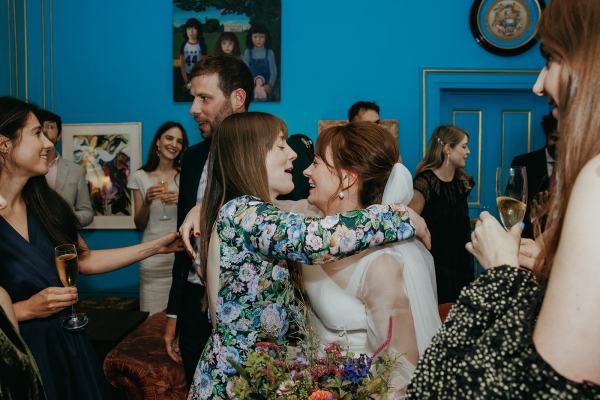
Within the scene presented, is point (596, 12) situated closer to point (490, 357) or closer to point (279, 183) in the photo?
point (490, 357)

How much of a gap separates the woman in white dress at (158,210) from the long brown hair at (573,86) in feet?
11.0

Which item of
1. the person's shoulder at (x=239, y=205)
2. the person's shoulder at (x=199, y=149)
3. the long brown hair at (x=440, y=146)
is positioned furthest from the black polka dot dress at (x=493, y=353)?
the long brown hair at (x=440, y=146)

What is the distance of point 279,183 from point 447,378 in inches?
39.9

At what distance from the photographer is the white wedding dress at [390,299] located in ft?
5.40

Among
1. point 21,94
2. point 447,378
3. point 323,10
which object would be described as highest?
point 323,10

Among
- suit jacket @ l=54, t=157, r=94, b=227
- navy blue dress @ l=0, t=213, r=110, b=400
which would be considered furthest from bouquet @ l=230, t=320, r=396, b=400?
suit jacket @ l=54, t=157, r=94, b=227

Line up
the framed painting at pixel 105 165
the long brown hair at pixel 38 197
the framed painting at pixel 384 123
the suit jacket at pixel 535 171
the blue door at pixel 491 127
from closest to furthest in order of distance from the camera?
1. the long brown hair at pixel 38 197
2. the suit jacket at pixel 535 171
3. the framed painting at pixel 384 123
4. the framed painting at pixel 105 165
5. the blue door at pixel 491 127

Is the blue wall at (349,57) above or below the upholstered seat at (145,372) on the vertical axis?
above

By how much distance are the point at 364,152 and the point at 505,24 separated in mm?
4194

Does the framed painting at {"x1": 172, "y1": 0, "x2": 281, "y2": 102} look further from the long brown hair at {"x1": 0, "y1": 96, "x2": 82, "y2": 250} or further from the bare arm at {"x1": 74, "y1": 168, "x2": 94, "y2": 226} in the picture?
Result: the long brown hair at {"x1": 0, "y1": 96, "x2": 82, "y2": 250}

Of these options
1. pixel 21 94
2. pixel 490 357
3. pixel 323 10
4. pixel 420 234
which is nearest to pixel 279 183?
pixel 420 234

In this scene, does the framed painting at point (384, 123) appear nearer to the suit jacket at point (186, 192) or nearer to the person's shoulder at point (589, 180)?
the suit jacket at point (186, 192)

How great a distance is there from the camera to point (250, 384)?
1189 millimetres

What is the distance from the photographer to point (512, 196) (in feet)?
4.60
